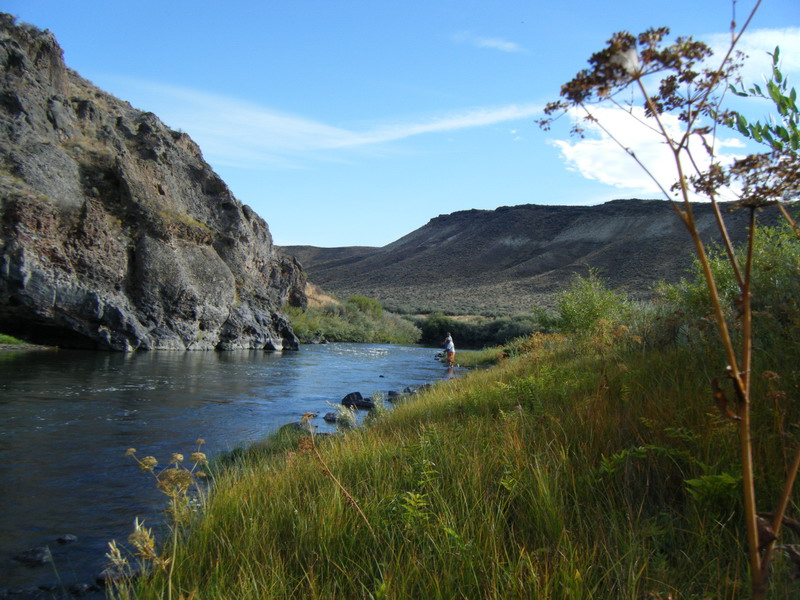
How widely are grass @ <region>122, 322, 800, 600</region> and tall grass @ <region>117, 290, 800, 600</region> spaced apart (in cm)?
1

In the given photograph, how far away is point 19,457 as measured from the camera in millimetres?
8133

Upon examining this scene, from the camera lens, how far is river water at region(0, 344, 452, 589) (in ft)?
18.4

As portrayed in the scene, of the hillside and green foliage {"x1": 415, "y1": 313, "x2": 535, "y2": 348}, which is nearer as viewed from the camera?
green foliage {"x1": 415, "y1": 313, "x2": 535, "y2": 348}

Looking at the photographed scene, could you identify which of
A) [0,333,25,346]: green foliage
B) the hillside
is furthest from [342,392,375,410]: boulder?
the hillside

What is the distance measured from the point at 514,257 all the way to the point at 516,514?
124m

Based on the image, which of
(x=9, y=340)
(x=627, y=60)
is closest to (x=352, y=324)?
(x=9, y=340)

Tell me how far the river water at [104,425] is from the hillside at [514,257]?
57791 mm

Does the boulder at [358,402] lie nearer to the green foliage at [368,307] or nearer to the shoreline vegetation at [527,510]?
the shoreline vegetation at [527,510]

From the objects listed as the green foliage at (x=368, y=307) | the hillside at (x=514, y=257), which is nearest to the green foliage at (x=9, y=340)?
the green foliage at (x=368, y=307)

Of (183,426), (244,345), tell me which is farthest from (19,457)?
(244,345)

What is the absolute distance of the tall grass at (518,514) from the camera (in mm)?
2609

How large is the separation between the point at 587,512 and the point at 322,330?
159 ft

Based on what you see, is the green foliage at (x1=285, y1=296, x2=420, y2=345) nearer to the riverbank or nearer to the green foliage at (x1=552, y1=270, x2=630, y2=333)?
the riverbank

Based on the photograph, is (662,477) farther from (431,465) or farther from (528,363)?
(528,363)
